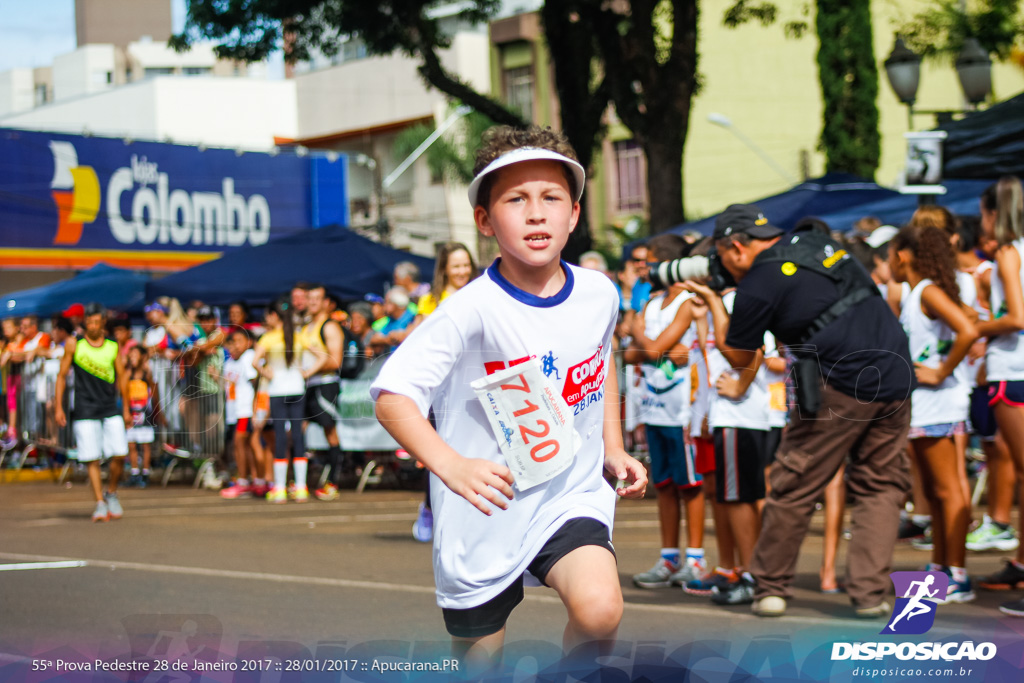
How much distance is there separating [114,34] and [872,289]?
3538 millimetres

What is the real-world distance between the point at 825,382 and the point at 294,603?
3053 mm

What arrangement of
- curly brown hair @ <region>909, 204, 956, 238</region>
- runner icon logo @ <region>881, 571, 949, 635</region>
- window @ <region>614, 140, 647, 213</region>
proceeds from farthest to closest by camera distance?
window @ <region>614, 140, 647, 213</region> → curly brown hair @ <region>909, 204, 956, 238</region> → runner icon logo @ <region>881, 571, 949, 635</region>

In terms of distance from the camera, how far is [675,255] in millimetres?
6848

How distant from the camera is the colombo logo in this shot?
30.1 meters

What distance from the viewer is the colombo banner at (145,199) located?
29.5 metres

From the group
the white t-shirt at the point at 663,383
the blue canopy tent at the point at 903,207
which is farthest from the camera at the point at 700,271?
the blue canopy tent at the point at 903,207

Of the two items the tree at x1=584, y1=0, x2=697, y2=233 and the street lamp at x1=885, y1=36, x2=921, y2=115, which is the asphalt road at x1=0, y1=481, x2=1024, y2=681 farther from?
the tree at x1=584, y1=0, x2=697, y2=233

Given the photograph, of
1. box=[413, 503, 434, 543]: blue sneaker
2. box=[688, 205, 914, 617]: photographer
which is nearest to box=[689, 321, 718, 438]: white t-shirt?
box=[688, 205, 914, 617]: photographer

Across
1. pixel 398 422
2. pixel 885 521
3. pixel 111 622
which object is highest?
pixel 398 422

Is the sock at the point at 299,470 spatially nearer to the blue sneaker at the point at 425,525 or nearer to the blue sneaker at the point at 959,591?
the blue sneaker at the point at 425,525

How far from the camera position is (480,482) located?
2906 millimetres

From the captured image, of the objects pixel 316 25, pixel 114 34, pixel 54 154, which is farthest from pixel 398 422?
pixel 54 154

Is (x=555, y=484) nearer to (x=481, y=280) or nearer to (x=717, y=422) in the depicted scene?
(x=481, y=280)

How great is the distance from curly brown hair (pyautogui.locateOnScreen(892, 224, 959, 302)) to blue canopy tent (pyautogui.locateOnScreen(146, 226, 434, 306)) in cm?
964
